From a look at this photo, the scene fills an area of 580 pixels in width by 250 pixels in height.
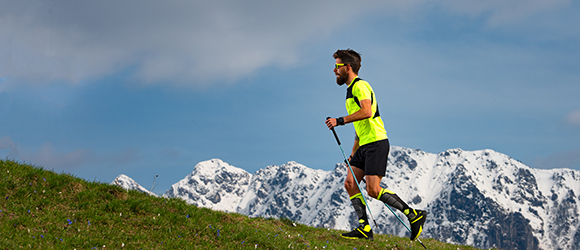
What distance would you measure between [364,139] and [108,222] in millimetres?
6239

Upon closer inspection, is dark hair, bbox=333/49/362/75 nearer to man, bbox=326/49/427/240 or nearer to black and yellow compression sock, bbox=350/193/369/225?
man, bbox=326/49/427/240

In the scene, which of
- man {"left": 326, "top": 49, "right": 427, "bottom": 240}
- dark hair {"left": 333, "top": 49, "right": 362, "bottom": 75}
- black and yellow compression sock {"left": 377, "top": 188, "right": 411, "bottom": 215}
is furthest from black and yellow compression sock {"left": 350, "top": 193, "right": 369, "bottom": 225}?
dark hair {"left": 333, "top": 49, "right": 362, "bottom": 75}

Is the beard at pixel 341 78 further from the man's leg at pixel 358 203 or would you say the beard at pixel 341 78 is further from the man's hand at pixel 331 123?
the man's leg at pixel 358 203

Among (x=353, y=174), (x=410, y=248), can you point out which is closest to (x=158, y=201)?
(x=353, y=174)

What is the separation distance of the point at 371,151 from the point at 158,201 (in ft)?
18.3

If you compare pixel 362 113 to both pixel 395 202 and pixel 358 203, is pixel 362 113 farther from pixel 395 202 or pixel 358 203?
pixel 358 203

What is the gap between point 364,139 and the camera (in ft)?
32.8

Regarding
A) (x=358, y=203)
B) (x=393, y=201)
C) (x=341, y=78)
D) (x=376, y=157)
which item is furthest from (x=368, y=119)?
(x=358, y=203)

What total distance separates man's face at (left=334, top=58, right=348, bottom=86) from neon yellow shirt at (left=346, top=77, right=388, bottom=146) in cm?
39

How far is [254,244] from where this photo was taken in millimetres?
8797

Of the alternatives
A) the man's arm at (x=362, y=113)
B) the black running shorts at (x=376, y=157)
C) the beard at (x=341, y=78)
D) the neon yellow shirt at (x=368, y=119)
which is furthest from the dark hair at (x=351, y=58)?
the black running shorts at (x=376, y=157)

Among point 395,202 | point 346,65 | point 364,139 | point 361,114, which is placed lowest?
point 395,202

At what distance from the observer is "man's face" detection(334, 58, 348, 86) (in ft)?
Result: 34.3

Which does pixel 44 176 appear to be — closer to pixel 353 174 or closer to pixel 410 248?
pixel 353 174
